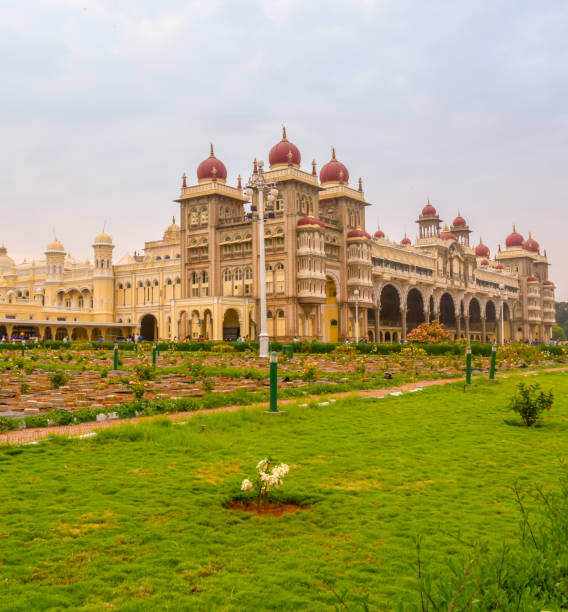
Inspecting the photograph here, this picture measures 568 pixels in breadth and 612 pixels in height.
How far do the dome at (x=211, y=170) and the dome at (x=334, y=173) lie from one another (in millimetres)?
10433

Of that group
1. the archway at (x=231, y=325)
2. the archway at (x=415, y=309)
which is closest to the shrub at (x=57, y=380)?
the archway at (x=231, y=325)

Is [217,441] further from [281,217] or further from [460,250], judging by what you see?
[460,250]

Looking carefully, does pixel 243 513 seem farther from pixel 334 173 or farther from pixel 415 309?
pixel 415 309

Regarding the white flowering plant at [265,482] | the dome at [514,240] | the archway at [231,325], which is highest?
the dome at [514,240]

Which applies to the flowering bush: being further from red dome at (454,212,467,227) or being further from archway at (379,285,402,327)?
red dome at (454,212,467,227)

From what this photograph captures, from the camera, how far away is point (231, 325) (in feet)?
191

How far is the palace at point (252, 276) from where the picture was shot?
178 feet

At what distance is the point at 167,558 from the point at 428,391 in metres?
10.7

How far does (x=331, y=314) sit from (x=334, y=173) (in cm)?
1486

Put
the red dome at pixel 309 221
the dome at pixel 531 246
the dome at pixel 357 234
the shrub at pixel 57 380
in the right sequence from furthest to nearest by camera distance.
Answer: the dome at pixel 531 246
the dome at pixel 357 234
the red dome at pixel 309 221
the shrub at pixel 57 380

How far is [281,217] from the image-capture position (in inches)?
2153

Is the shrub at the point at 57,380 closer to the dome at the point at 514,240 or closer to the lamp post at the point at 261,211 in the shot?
the lamp post at the point at 261,211

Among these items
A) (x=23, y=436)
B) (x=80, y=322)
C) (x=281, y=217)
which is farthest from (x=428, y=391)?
(x=80, y=322)

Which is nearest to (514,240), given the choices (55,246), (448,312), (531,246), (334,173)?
(531,246)
